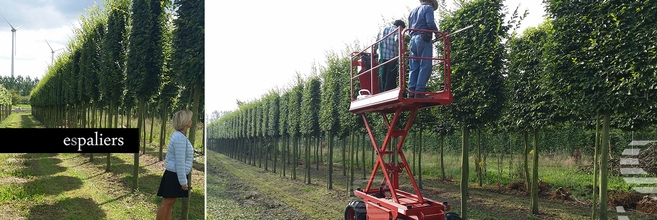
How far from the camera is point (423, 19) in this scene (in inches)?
240

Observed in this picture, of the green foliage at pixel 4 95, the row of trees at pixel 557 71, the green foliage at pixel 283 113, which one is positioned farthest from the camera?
the green foliage at pixel 4 95

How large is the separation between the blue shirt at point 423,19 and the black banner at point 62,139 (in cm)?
668

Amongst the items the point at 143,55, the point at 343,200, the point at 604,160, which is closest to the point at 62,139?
the point at 143,55

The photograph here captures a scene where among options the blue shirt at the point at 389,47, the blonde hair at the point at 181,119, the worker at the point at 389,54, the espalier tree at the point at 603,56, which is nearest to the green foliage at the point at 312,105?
the worker at the point at 389,54

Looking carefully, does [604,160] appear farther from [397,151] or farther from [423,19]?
[423,19]

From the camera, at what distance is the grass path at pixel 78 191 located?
8258 millimetres

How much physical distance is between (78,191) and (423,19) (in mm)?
9881

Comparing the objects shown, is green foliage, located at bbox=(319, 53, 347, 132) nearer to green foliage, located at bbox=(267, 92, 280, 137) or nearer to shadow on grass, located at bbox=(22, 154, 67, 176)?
green foliage, located at bbox=(267, 92, 280, 137)

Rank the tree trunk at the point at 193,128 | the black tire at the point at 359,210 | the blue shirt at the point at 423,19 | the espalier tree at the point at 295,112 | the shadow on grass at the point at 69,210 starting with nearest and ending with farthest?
the blue shirt at the point at 423,19, the black tire at the point at 359,210, the tree trunk at the point at 193,128, the shadow on grass at the point at 69,210, the espalier tree at the point at 295,112

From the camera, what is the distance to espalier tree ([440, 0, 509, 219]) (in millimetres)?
7707

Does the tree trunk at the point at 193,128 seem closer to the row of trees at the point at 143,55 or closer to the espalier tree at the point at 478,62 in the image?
the row of trees at the point at 143,55

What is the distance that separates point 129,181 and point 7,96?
36.0 m

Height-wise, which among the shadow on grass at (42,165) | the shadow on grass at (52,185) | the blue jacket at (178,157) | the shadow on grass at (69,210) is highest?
the blue jacket at (178,157)

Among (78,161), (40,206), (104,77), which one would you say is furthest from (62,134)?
(78,161)
